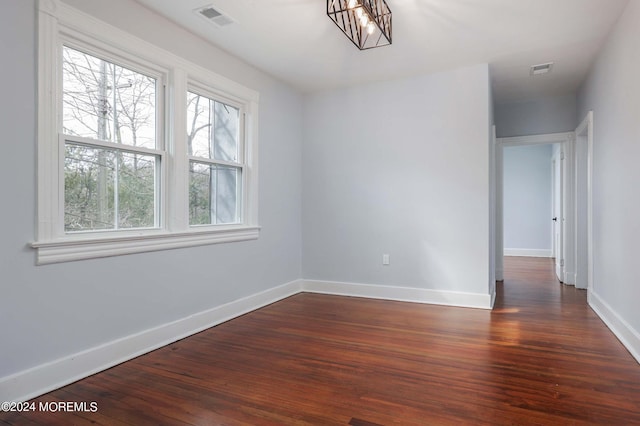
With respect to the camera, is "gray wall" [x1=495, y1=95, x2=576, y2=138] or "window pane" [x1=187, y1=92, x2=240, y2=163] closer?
"window pane" [x1=187, y1=92, x2=240, y2=163]

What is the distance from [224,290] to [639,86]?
3557 mm

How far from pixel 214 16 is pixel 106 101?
3.39 feet

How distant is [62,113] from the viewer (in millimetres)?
2293

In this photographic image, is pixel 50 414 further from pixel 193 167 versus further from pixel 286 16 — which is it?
pixel 286 16

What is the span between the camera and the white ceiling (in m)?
2.78

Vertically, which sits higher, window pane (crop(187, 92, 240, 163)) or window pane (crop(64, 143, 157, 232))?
window pane (crop(187, 92, 240, 163))

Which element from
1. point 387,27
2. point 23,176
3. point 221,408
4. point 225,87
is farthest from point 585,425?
point 225,87

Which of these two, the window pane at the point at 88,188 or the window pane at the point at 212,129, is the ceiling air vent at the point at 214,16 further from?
the window pane at the point at 88,188

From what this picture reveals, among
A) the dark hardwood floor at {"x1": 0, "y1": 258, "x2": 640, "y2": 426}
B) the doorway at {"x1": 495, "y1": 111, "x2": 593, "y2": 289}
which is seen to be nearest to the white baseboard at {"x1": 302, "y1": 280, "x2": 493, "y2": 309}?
the dark hardwood floor at {"x1": 0, "y1": 258, "x2": 640, "y2": 426}

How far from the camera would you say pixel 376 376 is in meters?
2.32

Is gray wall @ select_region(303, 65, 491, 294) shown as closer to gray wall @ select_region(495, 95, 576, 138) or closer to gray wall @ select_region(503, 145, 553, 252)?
gray wall @ select_region(495, 95, 576, 138)

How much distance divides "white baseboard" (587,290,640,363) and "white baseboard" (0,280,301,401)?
10.2 ft

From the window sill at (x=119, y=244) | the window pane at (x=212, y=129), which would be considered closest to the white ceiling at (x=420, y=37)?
the window pane at (x=212, y=129)

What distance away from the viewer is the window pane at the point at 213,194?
10.9ft
